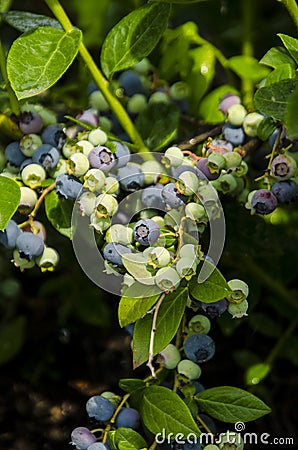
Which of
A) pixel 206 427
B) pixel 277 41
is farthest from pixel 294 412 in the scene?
pixel 277 41

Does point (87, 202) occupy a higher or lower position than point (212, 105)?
higher

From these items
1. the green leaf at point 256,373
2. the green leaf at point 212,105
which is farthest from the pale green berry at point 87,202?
the green leaf at point 256,373

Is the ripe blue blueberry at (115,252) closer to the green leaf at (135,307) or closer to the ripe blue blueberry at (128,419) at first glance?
the green leaf at (135,307)

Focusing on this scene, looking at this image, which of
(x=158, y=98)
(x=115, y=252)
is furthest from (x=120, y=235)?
(x=158, y=98)

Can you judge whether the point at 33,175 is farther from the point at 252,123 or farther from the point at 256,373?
the point at 256,373

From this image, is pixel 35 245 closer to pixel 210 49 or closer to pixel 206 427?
pixel 206 427

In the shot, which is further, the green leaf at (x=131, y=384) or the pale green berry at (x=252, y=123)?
the pale green berry at (x=252, y=123)

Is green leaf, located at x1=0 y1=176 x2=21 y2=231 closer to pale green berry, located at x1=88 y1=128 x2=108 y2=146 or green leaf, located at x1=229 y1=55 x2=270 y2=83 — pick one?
pale green berry, located at x1=88 y1=128 x2=108 y2=146
